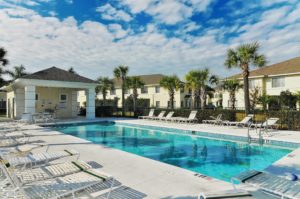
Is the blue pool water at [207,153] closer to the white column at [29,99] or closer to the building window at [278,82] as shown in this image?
the white column at [29,99]

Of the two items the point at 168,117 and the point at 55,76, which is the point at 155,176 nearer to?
the point at 168,117

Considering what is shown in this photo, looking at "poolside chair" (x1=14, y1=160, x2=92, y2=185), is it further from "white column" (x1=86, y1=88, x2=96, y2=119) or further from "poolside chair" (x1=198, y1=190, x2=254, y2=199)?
"white column" (x1=86, y1=88, x2=96, y2=119)

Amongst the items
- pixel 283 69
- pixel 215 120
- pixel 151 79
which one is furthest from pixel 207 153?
pixel 151 79

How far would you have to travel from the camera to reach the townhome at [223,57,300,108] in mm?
28031

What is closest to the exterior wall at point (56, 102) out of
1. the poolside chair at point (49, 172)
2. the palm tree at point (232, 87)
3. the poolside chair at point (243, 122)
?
the poolside chair at point (243, 122)

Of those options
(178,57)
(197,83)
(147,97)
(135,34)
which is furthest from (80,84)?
(147,97)

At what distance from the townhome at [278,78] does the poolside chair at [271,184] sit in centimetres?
2588

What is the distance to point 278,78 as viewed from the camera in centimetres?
2973

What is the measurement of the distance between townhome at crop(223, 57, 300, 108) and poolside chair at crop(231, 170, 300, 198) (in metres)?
25.9

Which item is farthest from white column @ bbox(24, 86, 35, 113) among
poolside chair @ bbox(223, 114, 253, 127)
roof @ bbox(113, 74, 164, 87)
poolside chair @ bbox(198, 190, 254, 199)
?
roof @ bbox(113, 74, 164, 87)

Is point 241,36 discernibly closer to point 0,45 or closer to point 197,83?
point 197,83

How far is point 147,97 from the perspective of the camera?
45.2 meters

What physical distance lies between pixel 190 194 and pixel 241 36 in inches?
780

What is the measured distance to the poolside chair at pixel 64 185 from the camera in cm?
383
